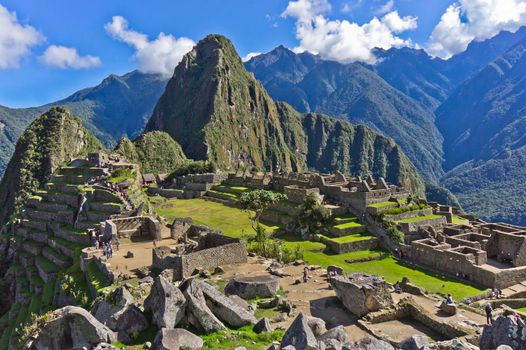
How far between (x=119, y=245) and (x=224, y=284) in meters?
12.9

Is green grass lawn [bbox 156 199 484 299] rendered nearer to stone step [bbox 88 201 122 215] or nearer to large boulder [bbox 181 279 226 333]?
stone step [bbox 88 201 122 215]

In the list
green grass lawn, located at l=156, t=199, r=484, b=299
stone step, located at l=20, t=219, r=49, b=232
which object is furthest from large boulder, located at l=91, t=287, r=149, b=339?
stone step, located at l=20, t=219, r=49, b=232

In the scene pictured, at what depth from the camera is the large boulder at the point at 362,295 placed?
16016mm

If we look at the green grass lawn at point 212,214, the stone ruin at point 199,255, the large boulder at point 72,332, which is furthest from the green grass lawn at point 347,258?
the large boulder at point 72,332

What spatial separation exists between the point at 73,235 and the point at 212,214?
24.1 metres

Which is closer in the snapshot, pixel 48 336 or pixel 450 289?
pixel 48 336

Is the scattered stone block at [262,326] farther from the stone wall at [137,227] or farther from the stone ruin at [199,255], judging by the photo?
the stone wall at [137,227]

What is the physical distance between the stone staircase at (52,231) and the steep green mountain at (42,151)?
75.8 meters

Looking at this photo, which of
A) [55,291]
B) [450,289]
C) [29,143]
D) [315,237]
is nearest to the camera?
[55,291]

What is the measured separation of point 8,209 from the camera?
109125 millimetres

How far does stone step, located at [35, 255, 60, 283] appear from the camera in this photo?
3284cm

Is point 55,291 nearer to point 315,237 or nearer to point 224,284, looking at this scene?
point 224,284

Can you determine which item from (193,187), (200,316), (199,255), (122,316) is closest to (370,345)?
(200,316)

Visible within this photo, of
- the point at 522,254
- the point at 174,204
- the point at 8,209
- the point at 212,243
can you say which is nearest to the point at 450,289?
the point at 522,254
